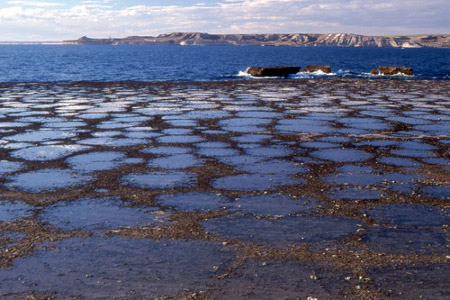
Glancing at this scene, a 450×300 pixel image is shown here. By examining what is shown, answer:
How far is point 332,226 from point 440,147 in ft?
11.9

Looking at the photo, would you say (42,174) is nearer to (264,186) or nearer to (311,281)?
(264,186)

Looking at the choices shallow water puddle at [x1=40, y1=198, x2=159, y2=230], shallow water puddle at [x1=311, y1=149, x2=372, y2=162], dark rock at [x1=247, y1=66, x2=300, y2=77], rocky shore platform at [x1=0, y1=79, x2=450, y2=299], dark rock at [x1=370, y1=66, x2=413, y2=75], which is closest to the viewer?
rocky shore platform at [x1=0, y1=79, x2=450, y2=299]

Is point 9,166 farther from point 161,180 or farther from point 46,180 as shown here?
point 161,180

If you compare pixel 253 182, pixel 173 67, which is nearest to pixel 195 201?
pixel 253 182

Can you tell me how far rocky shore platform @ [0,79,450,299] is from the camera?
2812mm

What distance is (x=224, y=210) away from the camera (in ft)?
13.3

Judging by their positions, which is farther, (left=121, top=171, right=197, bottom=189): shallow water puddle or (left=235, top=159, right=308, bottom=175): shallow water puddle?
(left=235, top=159, right=308, bottom=175): shallow water puddle

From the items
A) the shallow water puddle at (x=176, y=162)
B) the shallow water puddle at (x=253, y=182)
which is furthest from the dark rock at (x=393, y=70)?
the shallow water puddle at (x=253, y=182)

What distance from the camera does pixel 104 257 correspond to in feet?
10.3

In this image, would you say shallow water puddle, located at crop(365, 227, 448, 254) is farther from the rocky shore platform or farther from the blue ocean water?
the blue ocean water

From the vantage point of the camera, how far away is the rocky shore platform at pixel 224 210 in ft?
9.23

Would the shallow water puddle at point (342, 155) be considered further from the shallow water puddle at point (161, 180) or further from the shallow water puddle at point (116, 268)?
the shallow water puddle at point (116, 268)

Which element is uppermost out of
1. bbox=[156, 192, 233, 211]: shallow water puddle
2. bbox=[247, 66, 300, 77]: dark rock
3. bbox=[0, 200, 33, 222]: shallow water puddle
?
bbox=[0, 200, 33, 222]: shallow water puddle

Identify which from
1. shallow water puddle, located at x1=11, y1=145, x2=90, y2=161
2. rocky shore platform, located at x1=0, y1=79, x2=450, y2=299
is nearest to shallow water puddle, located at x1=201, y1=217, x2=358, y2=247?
rocky shore platform, located at x1=0, y1=79, x2=450, y2=299
